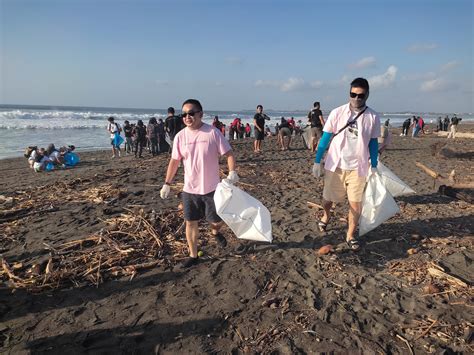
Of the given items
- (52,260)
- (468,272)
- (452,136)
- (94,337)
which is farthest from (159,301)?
(452,136)

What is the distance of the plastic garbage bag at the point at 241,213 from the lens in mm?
3703

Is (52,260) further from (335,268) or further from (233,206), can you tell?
(335,268)

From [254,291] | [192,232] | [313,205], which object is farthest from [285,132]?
[254,291]

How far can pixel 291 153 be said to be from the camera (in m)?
13.2

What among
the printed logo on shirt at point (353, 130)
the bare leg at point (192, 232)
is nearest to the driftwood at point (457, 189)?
the printed logo on shirt at point (353, 130)

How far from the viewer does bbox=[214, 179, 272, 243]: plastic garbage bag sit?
370 centimetres

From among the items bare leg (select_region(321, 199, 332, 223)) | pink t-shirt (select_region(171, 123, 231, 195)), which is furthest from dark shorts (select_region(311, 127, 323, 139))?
pink t-shirt (select_region(171, 123, 231, 195))

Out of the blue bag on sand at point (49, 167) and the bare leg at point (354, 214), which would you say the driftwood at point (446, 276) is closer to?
the bare leg at point (354, 214)

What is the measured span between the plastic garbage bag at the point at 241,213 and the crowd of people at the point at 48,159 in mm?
11710

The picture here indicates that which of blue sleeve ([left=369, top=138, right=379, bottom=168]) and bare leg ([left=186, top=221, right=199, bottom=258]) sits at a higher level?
blue sleeve ([left=369, top=138, right=379, bottom=168])

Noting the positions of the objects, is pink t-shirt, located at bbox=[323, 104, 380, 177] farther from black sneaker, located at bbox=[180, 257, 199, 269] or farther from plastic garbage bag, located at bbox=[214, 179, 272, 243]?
black sneaker, located at bbox=[180, 257, 199, 269]

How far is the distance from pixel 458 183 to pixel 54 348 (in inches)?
272

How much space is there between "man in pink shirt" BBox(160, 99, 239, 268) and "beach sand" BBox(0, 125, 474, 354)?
0.72m

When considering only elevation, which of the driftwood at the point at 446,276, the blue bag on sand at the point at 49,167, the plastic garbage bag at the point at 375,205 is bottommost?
the blue bag on sand at the point at 49,167
